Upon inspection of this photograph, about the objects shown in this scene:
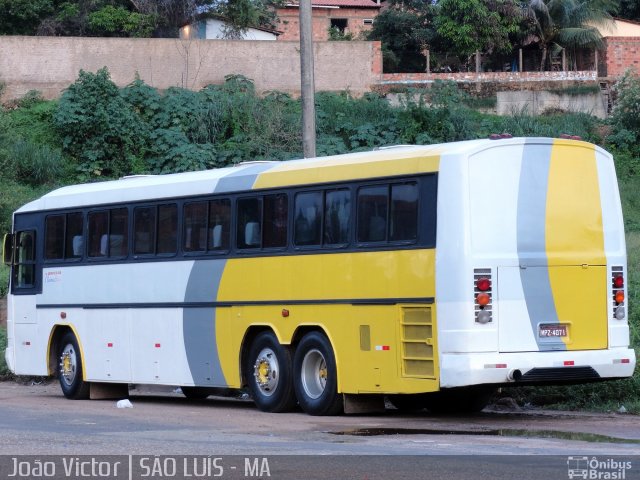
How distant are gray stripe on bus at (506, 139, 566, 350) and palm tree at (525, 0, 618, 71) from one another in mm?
38465

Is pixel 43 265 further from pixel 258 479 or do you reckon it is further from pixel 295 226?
pixel 258 479

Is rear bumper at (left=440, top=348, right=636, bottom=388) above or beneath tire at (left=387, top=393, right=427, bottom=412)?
above

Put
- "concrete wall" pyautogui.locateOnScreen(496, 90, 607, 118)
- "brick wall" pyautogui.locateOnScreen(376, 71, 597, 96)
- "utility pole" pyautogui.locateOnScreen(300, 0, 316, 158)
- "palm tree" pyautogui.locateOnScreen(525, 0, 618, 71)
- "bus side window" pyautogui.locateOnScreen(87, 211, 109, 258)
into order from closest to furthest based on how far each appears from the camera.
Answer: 1. "bus side window" pyautogui.locateOnScreen(87, 211, 109, 258)
2. "utility pole" pyautogui.locateOnScreen(300, 0, 316, 158)
3. "concrete wall" pyautogui.locateOnScreen(496, 90, 607, 118)
4. "brick wall" pyautogui.locateOnScreen(376, 71, 597, 96)
5. "palm tree" pyautogui.locateOnScreen(525, 0, 618, 71)

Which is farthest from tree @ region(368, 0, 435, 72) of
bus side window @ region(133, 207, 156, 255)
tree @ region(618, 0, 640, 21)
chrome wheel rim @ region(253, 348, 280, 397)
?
chrome wheel rim @ region(253, 348, 280, 397)

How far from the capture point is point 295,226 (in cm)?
1598

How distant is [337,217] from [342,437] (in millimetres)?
3633

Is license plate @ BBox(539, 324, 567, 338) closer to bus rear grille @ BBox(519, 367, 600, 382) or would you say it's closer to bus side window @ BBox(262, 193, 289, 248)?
bus rear grille @ BBox(519, 367, 600, 382)

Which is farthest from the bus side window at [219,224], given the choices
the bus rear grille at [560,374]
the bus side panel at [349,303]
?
the bus rear grille at [560,374]

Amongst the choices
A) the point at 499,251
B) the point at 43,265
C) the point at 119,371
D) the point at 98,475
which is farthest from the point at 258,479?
the point at 43,265

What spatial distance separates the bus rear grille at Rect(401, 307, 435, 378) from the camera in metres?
13.9

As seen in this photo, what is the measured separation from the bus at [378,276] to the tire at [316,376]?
0.02 metres

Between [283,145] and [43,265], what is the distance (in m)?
17.1

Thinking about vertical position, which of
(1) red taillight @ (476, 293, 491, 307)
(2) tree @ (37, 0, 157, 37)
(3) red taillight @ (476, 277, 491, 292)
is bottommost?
(1) red taillight @ (476, 293, 491, 307)

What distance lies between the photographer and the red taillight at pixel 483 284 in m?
13.8
